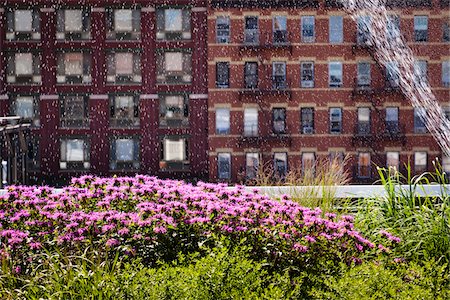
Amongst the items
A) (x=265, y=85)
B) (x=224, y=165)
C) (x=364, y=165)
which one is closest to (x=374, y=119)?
(x=364, y=165)

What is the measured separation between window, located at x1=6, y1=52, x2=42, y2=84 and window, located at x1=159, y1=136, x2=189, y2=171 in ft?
22.8

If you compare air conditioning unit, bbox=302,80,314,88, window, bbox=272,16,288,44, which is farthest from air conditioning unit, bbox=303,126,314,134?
window, bbox=272,16,288,44

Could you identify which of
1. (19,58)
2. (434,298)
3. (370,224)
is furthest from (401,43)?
(434,298)

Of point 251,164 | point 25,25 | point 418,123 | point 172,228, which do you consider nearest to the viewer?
point 172,228

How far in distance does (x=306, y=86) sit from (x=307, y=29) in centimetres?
271

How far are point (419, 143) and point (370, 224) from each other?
2837 cm

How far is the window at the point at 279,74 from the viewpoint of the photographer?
35594 mm

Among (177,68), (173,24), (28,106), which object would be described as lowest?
(28,106)

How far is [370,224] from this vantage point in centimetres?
851

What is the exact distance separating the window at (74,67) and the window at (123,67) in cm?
102

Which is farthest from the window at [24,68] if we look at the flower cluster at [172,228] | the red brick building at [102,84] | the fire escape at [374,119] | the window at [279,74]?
the flower cluster at [172,228]

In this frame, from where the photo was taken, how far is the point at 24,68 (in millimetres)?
36375

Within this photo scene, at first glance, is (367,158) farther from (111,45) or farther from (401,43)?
(111,45)

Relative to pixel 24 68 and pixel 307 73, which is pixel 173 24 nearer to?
pixel 307 73
